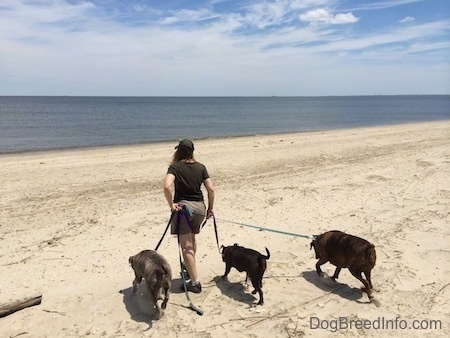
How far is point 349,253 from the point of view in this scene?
5.07 metres

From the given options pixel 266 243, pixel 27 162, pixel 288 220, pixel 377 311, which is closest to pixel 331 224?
pixel 288 220

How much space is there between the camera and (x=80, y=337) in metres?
4.36

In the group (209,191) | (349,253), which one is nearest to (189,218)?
(209,191)

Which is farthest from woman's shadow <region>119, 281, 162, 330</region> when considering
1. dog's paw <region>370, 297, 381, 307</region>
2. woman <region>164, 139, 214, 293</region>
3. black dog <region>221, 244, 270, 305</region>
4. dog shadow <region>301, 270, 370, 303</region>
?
dog's paw <region>370, 297, 381, 307</region>

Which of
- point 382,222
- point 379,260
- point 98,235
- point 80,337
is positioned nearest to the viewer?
point 80,337

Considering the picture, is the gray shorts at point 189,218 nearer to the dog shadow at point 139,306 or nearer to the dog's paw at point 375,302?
the dog shadow at point 139,306

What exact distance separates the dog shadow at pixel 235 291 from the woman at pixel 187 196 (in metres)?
0.38

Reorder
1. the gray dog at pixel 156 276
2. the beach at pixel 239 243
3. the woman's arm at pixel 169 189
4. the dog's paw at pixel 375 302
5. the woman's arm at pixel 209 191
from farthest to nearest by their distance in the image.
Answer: the woman's arm at pixel 209 191 → the dog's paw at pixel 375 302 → the woman's arm at pixel 169 189 → the beach at pixel 239 243 → the gray dog at pixel 156 276

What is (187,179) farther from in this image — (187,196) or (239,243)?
(239,243)

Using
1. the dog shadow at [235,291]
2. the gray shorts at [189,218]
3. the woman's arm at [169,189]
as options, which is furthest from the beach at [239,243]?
the woman's arm at [169,189]

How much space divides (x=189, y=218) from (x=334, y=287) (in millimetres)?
2240

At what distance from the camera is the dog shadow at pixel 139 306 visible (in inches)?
185

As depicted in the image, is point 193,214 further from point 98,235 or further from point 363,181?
point 363,181

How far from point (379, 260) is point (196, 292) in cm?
299
